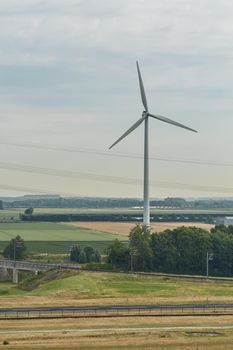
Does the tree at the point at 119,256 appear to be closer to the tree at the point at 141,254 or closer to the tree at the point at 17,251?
the tree at the point at 141,254

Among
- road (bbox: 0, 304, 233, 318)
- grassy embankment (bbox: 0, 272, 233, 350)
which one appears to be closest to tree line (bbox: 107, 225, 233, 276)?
grassy embankment (bbox: 0, 272, 233, 350)

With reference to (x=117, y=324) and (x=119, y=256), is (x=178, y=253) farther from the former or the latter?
(x=117, y=324)

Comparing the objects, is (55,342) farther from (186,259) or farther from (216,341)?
(186,259)

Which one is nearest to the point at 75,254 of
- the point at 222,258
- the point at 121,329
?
the point at 222,258

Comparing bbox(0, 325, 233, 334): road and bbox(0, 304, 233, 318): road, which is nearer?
bbox(0, 325, 233, 334): road

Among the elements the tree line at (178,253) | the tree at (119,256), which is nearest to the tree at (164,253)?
the tree line at (178,253)

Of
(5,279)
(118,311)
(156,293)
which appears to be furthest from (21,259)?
(118,311)

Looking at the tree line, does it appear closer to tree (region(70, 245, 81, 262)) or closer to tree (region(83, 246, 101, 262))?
tree (region(83, 246, 101, 262))

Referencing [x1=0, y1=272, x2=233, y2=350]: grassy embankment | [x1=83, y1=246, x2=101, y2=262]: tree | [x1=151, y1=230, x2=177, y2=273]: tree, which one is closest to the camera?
[x1=0, y1=272, x2=233, y2=350]: grassy embankment
